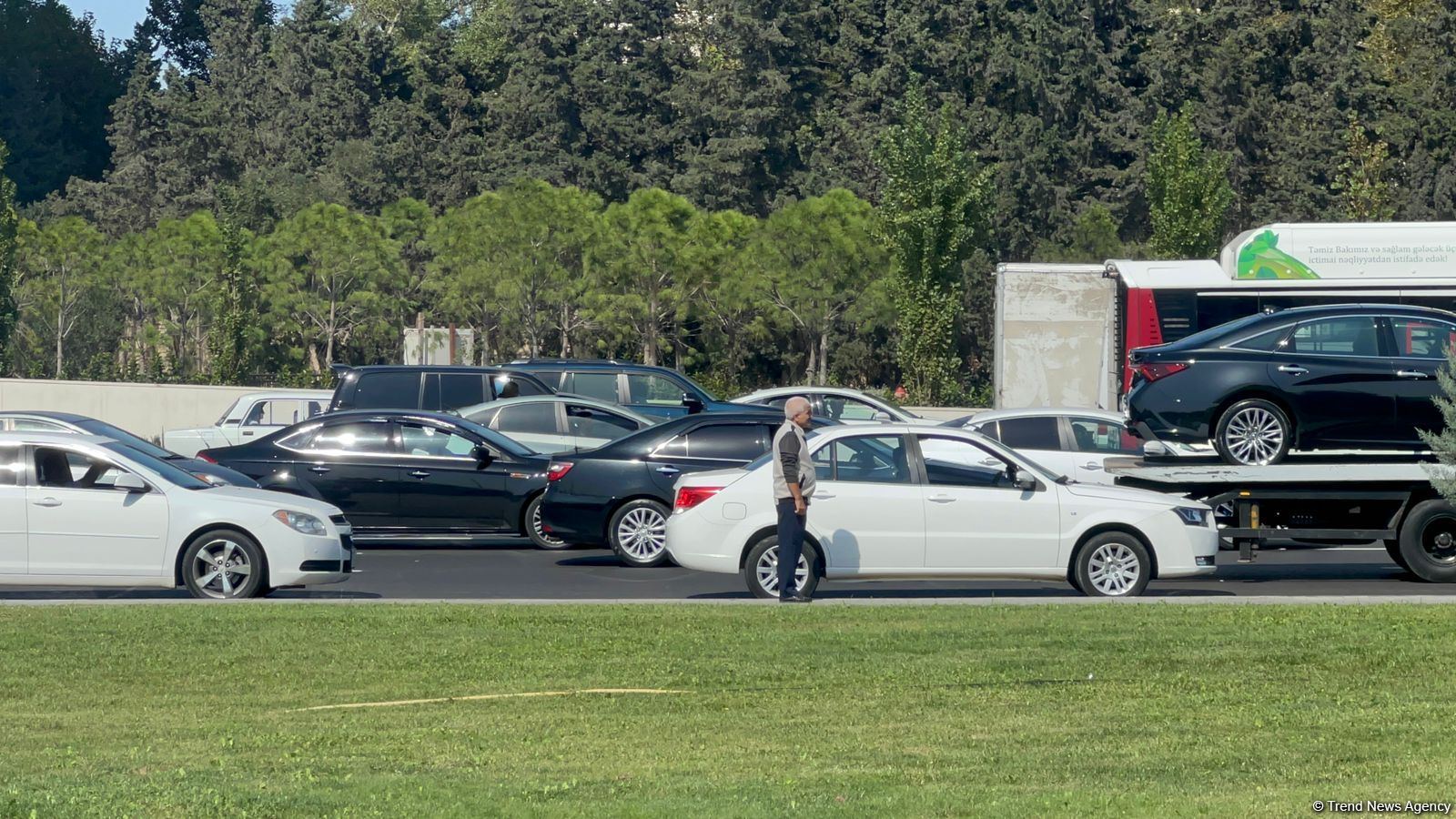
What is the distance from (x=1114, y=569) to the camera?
1475 centimetres

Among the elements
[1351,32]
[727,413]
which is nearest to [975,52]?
[1351,32]

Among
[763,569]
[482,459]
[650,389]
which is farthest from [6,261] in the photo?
[763,569]

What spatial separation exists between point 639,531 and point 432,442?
2.62m

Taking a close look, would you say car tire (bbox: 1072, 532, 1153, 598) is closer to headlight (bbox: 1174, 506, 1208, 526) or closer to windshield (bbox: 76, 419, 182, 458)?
headlight (bbox: 1174, 506, 1208, 526)

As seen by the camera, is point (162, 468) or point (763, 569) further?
point (162, 468)

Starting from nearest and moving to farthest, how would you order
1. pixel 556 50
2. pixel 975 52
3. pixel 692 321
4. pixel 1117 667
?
pixel 1117 667
pixel 692 321
pixel 975 52
pixel 556 50

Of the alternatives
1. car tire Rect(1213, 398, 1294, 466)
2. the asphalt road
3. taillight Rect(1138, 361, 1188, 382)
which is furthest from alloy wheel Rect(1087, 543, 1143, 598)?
taillight Rect(1138, 361, 1188, 382)

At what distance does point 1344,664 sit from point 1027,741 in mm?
2962

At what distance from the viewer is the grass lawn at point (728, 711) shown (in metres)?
7.34

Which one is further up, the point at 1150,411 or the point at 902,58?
the point at 902,58

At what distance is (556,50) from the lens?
69562 mm

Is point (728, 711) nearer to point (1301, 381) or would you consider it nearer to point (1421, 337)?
point (1301, 381)

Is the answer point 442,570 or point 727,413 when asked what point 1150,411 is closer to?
point 727,413

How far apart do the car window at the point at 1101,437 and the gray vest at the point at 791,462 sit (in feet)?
25.2
